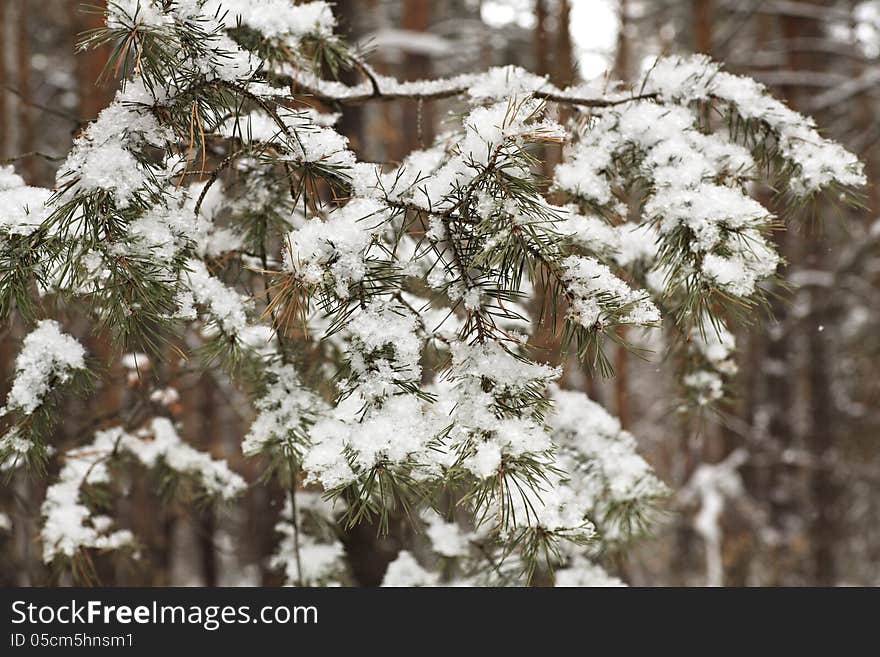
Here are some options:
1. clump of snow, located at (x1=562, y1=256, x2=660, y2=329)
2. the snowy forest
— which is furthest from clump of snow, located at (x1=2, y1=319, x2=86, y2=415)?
clump of snow, located at (x1=562, y1=256, x2=660, y2=329)

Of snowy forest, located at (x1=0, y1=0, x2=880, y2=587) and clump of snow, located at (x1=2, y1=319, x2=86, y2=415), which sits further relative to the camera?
clump of snow, located at (x1=2, y1=319, x2=86, y2=415)

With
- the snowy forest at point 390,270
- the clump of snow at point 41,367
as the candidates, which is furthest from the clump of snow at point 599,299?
the clump of snow at point 41,367

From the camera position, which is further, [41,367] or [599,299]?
[41,367]

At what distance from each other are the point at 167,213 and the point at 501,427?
708 millimetres

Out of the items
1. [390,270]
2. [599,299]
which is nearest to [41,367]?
[390,270]

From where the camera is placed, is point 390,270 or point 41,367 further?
point 41,367

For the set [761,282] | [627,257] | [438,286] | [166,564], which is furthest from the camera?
[166,564]

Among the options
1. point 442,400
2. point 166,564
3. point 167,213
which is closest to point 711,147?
point 442,400

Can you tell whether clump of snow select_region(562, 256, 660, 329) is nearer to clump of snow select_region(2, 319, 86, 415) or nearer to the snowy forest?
the snowy forest

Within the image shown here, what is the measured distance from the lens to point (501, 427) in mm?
1102

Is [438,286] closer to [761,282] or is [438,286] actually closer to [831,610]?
[761,282]

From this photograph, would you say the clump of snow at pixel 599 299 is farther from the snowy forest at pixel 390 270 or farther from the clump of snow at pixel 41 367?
the clump of snow at pixel 41 367

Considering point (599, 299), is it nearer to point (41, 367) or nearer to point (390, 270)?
point (390, 270)

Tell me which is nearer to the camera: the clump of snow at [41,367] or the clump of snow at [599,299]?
the clump of snow at [599,299]
